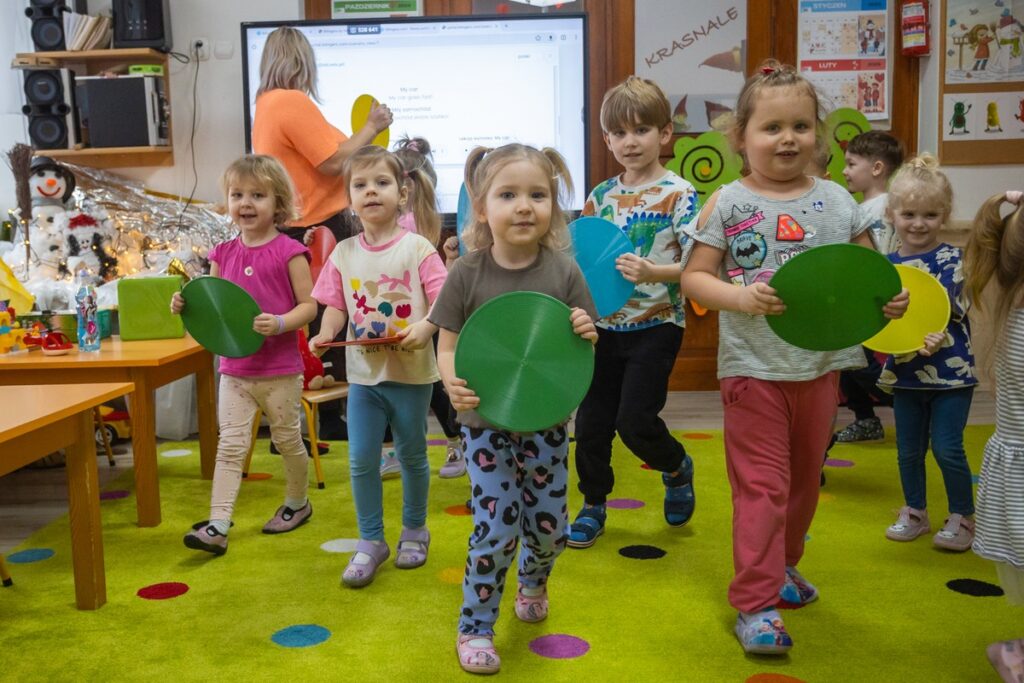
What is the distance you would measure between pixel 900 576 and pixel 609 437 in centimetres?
73

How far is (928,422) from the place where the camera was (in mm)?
2398

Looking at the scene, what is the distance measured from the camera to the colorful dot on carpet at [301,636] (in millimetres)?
1783

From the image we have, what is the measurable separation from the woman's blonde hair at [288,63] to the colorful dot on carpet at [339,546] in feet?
5.62

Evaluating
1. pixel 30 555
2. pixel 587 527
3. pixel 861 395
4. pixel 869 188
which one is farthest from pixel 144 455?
pixel 869 188

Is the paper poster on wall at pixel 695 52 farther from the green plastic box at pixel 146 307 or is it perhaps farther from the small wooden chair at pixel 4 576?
the small wooden chair at pixel 4 576

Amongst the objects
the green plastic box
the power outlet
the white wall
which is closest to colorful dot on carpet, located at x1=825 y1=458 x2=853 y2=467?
the white wall

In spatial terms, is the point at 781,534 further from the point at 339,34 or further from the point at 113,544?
the point at 339,34

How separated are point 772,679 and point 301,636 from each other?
A: 0.88 metres

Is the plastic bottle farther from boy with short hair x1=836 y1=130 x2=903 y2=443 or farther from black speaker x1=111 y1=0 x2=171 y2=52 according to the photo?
boy with short hair x1=836 y1=130 x2=903 y2=443

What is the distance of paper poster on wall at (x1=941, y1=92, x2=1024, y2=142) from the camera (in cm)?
448

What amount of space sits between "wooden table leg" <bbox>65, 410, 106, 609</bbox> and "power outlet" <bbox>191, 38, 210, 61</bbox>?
299cm

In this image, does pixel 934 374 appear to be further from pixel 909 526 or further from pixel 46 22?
pixel 46 22

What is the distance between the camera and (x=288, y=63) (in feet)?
10.9

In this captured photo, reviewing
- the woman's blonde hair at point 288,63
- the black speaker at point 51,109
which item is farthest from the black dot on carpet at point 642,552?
the black speaker at point 51,109
